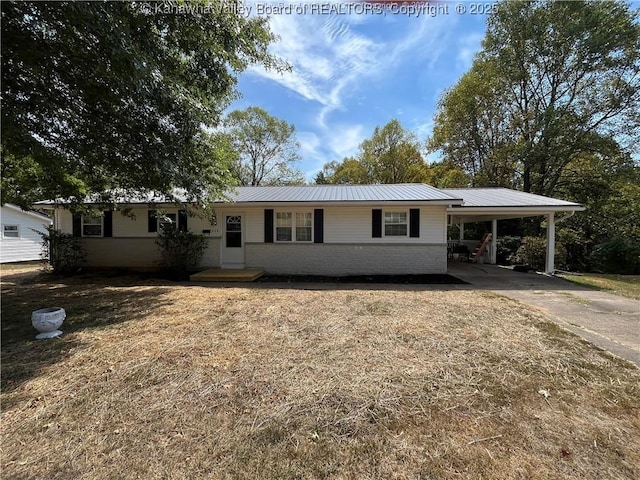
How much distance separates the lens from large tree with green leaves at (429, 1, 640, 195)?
1582 centimetres

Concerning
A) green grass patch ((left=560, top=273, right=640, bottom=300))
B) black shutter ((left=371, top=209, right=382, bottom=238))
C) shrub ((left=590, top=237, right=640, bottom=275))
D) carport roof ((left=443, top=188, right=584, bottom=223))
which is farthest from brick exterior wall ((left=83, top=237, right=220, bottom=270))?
shrub ((left=590, top=237, right=640, bottom=275))

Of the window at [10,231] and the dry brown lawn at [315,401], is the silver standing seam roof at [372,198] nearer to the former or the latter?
the dry brown lawn at [315,401]

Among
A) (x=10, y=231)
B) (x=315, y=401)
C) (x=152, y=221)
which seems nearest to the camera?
(x=315, y=401)

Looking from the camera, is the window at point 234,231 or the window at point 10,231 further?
the window at point 10,231

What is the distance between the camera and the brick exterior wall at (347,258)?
33.9 feet

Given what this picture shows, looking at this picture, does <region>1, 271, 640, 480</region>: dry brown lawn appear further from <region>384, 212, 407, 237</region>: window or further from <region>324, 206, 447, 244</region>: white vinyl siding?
<region>384, 212, 407, 237</region>: window

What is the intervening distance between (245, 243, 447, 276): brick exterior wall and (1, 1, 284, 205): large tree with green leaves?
163 inches

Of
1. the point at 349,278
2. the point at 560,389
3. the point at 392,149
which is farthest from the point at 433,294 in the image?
the point at 392,149

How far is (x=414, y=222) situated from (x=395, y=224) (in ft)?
2.13

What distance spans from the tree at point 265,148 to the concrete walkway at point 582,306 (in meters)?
23.6

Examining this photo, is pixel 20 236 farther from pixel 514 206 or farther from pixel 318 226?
pixel 514 206

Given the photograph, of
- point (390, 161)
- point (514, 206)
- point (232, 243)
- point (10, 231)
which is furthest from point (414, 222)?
point (10, 231)

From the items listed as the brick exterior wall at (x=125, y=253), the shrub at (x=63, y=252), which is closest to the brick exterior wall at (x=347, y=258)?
the brick exterior wall at (x=125, y=253)

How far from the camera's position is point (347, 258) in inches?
416
